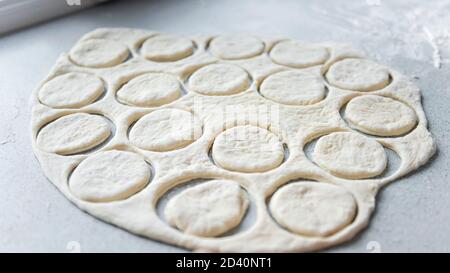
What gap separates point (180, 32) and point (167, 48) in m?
0.19

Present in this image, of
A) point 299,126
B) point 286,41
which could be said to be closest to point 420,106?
point 299,126

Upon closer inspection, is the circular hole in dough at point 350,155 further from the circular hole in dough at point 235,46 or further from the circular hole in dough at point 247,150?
the circular hole in dough at point 235,46

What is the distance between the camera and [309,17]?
2.16 meters

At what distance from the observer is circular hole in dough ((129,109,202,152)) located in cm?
145

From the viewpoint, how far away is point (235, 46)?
1.93m

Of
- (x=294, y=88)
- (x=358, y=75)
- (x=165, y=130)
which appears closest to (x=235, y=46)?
(x=294, y=88)

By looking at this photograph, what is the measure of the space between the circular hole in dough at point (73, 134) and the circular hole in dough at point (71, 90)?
0.25 feet

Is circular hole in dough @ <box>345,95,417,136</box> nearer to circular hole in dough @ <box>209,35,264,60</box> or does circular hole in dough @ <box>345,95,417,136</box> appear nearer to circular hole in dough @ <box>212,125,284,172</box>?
circular hole in dough @ <box>212,125,284,172</box>

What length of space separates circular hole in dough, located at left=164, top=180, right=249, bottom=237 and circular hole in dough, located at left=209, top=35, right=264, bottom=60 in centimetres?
69

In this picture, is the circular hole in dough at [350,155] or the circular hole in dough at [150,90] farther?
the circular hole in dough at [150,90]

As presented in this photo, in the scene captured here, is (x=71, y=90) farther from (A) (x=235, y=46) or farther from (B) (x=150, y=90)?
(A) (x=235, y=46)

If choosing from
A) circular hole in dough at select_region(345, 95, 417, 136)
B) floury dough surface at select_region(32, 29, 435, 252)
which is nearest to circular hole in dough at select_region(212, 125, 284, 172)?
floury dough surface at select_region(32, 29, 435, 252)

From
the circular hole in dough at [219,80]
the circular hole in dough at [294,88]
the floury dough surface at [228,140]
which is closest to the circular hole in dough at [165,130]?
the floury dough surface at [228,140]

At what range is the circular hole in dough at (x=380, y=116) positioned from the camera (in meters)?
1.51
